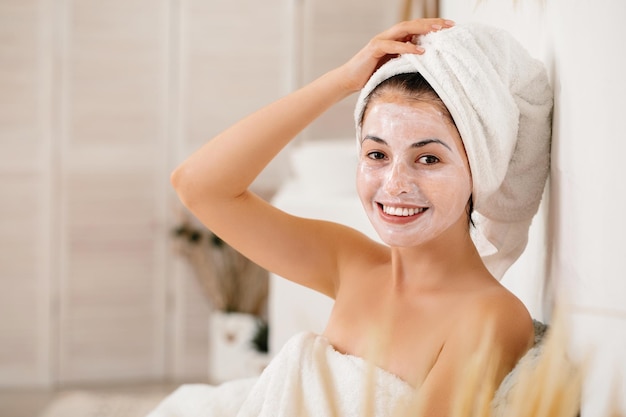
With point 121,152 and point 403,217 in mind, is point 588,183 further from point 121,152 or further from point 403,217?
point 121,152

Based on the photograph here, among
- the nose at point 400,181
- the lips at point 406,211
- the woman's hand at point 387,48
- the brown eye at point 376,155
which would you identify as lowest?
the lips at point 406,211

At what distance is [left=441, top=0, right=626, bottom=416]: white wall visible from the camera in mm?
730

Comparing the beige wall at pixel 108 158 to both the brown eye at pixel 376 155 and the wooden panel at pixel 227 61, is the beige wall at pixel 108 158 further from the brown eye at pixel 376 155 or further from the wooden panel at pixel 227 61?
the brown eye at pixel 376 155

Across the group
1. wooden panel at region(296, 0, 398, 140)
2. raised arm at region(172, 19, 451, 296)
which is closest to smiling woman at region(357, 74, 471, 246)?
raised arm at region(172, 19, 451, 296)

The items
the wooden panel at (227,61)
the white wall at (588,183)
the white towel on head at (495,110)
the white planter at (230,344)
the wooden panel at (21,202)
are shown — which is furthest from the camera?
the wooden panel at (227,61)

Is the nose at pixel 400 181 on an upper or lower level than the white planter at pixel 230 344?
upper

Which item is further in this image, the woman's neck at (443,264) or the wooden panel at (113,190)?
the wooden panel at (113,190)

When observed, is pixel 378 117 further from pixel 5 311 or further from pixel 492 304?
pixel 5 311

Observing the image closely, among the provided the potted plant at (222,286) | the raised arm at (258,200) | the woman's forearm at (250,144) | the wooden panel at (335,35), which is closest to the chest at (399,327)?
the raised arm at (258,200)

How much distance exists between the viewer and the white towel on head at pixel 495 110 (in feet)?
2.80

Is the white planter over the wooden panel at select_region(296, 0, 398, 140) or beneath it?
beneath

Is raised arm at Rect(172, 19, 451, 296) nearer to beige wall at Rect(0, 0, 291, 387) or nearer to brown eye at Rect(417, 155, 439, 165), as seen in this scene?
brown eye at Rect(417, 155, 439, 165)

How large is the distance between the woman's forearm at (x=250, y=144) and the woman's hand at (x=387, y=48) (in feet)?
0.08

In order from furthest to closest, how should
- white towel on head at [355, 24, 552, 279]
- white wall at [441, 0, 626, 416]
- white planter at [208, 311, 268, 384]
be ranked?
white planter at [208, 311, 268, 384] < white towel on head at [355, 24, 552, 279] < white wall at [441, 0, 626, 416]
